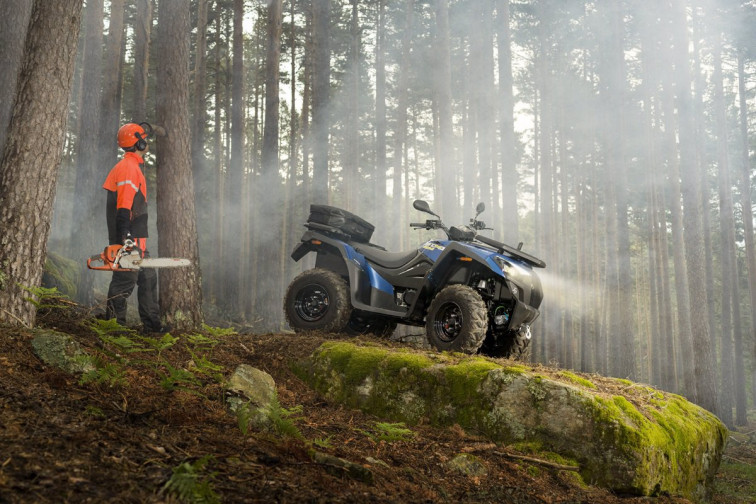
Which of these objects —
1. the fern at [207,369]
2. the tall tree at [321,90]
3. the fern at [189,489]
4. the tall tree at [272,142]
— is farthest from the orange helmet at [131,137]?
the tall tree at [272,142]

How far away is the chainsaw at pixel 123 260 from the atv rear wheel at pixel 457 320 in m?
3.39

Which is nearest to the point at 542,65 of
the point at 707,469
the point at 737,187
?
the point at 737,187

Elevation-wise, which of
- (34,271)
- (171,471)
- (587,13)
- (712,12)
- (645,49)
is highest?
(587,13)

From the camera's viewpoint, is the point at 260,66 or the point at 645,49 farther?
the point at 260,66

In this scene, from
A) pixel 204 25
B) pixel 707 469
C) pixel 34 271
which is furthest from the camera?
pixel 204 25

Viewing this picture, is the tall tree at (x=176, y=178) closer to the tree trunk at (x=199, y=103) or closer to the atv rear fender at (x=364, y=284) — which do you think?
the atv rear fender at (x=364, y=284)

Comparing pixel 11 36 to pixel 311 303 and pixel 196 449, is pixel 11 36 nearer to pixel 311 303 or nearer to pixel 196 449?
pixel 311 303

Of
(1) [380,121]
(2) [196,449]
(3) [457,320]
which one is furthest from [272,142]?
(2) [196,449]

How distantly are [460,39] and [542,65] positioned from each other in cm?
704

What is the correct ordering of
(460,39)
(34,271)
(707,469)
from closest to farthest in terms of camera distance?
(34,271) < (707,469) < (460,39)

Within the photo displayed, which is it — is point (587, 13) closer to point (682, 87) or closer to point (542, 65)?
point (542, 65)

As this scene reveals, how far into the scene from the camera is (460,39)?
28.8 m

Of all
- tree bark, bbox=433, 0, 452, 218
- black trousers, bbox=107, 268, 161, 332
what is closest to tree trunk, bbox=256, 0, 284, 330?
tree bark, bbox=433, 0, 452, 218

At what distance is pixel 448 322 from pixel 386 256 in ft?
4.52
